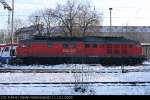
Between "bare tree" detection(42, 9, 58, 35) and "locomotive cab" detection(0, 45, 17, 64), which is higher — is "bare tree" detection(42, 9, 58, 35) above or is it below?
above

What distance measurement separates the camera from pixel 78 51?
3762cm

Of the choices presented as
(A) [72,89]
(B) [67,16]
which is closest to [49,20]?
(B) [67,16]

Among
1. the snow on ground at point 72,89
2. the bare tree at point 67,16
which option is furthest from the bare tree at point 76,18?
the snow on ground at point 72,89

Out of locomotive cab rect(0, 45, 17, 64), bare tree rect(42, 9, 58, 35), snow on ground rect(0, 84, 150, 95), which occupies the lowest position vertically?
snow on ground rect(0, 84, 150, 95)

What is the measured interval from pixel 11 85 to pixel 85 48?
76.9 ft

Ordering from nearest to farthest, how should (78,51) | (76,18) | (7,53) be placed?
(78,51)
(7,53)
(76,18)

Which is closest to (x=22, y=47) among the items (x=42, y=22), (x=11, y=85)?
(x=11, y=85)

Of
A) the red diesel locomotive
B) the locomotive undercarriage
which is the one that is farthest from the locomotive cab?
the locomotive undercarriage

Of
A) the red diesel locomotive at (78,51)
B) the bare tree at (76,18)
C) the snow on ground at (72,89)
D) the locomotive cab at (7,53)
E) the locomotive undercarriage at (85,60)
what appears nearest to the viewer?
the snow on ground at (72,89)

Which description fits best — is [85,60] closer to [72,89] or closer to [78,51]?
[78,51]

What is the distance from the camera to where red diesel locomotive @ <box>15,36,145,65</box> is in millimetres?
37062

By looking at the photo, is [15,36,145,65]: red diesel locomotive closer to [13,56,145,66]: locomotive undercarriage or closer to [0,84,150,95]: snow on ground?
[13,56,145,66]: locomotive undercarriage

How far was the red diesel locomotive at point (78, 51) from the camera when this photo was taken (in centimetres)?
3706

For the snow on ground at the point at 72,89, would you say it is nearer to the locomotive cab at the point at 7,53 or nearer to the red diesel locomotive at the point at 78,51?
the red diesel locomotive at the point at 78,51
